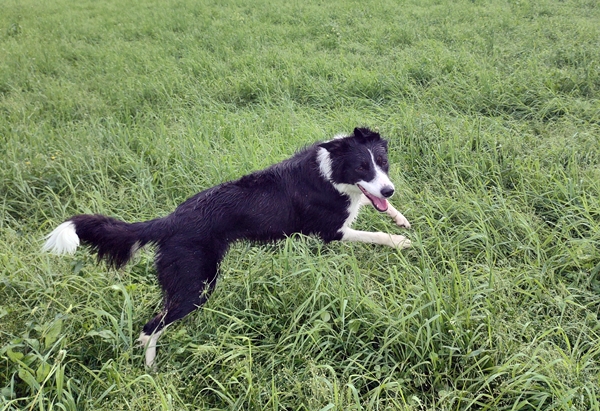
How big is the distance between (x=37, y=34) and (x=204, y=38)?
9.64 feet

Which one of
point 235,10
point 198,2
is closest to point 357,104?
point 235,10

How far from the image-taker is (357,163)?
2.66 m

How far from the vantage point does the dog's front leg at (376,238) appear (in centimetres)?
278

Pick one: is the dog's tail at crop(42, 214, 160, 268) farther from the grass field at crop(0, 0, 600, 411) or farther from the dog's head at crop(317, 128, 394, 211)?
the dog's head at crop(317, 128, 394, 211)

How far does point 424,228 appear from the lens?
301cm

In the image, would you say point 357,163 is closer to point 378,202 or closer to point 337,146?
point 337,146

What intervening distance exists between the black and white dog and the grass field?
143mm

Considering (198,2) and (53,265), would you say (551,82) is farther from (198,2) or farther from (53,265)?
(198,2)

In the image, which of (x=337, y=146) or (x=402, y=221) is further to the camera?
(x=402, y=221)

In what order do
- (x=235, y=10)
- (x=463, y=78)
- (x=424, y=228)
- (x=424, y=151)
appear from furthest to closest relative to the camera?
(x=235, y=10) < (x=463, y=78) < (x=424, y=151) < (x=424, y=228)

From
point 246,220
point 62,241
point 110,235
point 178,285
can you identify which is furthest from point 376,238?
point 62,241

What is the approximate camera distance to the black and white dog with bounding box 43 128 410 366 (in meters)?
2.28

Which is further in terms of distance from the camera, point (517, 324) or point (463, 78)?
point (463, 78)

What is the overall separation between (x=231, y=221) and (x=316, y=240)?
0.69 m
